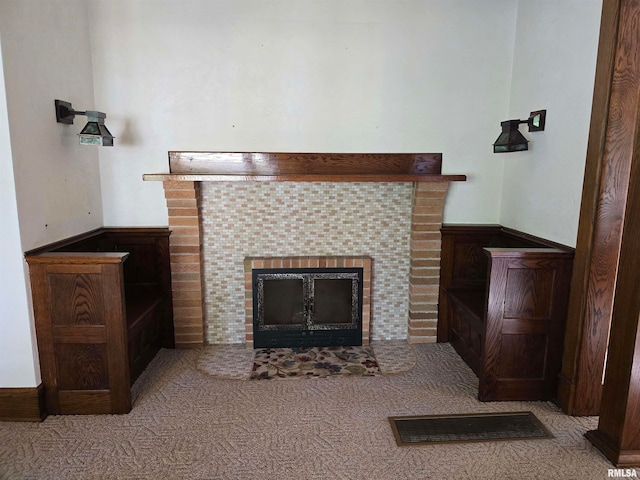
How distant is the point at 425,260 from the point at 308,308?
1.01m

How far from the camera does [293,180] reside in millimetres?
3010

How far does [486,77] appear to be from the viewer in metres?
3.19

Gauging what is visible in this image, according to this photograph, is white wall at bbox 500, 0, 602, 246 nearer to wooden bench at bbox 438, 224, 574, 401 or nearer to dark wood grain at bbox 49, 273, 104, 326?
wooden bench at bbox 438, 224, 574, 401

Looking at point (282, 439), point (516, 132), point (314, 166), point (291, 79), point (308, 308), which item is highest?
point (291, 79)

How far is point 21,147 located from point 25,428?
4.97ft

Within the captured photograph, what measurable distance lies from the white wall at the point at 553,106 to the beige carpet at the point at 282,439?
1.19m

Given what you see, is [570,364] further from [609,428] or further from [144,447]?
[144,447]

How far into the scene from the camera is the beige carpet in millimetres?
1977

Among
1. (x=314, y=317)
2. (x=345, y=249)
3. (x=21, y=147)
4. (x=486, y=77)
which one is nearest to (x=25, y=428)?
(x=21, y=147)

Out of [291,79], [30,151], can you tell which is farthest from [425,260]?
[30,151]

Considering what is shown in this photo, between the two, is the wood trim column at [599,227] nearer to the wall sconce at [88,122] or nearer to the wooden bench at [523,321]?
the wooden bench at [523,321]

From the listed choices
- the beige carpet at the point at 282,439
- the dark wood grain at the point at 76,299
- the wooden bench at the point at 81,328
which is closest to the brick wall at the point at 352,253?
the beige carpet at the point at 282,439

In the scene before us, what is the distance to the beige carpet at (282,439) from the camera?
1.98m

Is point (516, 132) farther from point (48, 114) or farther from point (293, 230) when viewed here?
point (48, 114)
